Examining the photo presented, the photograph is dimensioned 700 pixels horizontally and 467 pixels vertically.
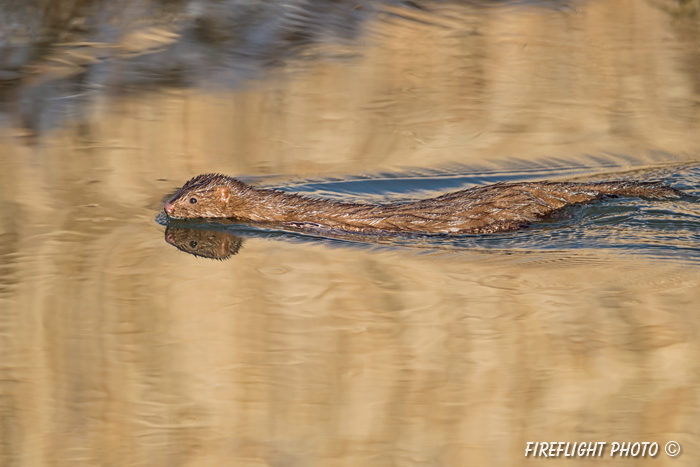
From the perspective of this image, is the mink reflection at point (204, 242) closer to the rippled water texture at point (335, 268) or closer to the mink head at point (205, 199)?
the rippled water texture at point (335, 268)

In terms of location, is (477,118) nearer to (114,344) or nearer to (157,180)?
(157,180)

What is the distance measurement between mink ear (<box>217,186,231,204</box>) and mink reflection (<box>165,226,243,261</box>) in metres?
0.29

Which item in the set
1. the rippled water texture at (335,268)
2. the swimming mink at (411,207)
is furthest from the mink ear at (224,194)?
the rippled water texture at (335,268)

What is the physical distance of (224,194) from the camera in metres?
7.39

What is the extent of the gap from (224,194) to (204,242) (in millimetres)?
424

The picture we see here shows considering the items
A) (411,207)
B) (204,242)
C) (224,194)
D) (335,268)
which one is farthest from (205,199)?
(411,207)

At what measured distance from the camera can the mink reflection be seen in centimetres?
712

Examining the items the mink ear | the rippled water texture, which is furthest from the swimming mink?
the rippled water texture

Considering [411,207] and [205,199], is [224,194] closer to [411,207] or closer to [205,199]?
[205,199]

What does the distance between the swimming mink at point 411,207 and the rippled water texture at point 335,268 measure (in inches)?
5.0

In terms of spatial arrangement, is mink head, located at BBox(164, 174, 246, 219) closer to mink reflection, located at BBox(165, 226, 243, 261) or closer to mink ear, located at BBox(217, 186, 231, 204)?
mink ear, located at BBox(217, 186, 231, 204)

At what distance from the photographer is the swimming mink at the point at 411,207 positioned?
7031 millimetres

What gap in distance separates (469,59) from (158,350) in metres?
8.31

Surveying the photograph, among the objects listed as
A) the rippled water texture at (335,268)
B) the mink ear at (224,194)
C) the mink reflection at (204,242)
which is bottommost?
the mink reflection at (204,242)
